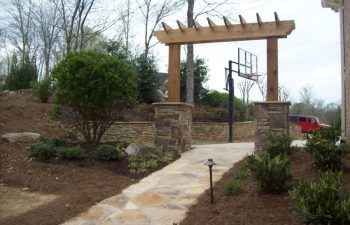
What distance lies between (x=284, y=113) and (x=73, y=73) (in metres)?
5.07

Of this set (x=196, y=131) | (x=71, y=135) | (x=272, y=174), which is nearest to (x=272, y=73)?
(x=272, y=174)

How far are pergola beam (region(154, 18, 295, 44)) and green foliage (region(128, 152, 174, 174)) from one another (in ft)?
10.2

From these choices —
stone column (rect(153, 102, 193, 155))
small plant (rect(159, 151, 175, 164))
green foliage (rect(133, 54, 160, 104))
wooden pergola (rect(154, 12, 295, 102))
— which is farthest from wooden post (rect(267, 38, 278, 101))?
green foliage (rect(133, 54, 160, 104))

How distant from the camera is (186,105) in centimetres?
1067

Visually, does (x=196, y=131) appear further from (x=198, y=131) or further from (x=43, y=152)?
(x=43, y=152)

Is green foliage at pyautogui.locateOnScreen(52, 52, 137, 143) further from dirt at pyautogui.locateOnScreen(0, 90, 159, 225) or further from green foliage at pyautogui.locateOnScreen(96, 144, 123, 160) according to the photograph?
dirt at pyautogui.locateOnScreen(0, 90, 159, 225)

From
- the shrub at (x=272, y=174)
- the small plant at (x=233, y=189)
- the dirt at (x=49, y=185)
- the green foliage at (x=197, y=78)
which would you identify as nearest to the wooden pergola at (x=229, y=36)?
the dirt at (x=49, y=185)

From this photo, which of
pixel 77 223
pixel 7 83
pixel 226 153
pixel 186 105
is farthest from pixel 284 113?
pixel 7 83

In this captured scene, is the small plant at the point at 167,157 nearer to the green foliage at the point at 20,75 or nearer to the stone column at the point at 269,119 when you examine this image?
the stone column at the point at 269,119

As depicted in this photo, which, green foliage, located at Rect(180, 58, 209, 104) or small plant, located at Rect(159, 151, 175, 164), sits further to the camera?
green foliage, located at Rect(180, 58, 209, 104)

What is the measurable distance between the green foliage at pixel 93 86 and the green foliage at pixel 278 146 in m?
4.08

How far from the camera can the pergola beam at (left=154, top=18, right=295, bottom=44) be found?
948 centimetres

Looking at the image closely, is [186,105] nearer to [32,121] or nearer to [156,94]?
[32,121]

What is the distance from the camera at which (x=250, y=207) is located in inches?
200
